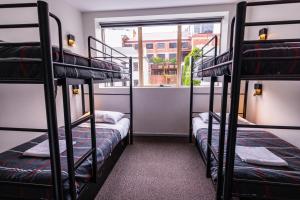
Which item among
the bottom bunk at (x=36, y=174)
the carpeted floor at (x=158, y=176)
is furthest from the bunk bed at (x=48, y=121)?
the carpeted floor at (x=158, y=176)

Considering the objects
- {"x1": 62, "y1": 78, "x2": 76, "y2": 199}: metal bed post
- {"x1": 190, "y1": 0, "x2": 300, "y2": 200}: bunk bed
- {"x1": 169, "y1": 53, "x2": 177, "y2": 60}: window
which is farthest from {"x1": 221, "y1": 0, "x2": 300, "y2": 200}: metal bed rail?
{"x1": 169, "y1": 53, "x2": 177, "y2": 60}: window

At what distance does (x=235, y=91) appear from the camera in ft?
3.25

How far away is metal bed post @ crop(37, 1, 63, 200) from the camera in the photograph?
0.88 metres

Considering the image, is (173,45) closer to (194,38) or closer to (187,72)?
(194,38)

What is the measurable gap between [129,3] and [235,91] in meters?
2.67

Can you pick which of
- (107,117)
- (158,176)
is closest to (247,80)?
(158,176)

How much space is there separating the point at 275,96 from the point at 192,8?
2.05 metres

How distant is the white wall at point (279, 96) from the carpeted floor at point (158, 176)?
3.83 ft

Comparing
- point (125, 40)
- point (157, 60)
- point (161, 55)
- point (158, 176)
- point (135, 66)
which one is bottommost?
point (158, 176)

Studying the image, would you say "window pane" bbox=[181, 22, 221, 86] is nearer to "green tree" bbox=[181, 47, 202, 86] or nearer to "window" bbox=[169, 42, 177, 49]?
"green tree" bbox=[181, 47, 202, 86]

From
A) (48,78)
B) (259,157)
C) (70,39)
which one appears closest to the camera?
(48,78)

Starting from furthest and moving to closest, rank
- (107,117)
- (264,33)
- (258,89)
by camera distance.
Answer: (107,117) → (258,89) → (264,33)

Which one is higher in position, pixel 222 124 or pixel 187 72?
pixel 187 72

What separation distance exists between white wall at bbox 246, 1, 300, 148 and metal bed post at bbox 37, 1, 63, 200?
241 cm
